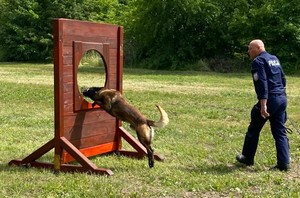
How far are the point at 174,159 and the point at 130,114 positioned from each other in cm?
116

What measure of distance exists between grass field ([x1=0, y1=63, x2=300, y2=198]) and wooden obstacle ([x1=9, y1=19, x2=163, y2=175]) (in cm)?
21

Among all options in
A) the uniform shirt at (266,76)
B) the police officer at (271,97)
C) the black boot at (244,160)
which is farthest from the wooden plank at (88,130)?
the uniform shirt at (266,76)

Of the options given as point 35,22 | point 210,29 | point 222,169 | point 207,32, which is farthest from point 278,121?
point 35,22

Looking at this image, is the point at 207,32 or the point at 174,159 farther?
the point at 207,32

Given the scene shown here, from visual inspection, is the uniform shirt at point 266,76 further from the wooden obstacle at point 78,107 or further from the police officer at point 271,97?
the wooden obstacle at point 78,107

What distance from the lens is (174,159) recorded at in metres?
7.43

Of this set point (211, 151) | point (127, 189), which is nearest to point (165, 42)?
point (211, 151)

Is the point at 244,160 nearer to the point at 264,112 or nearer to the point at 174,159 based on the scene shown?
the point at 264,112

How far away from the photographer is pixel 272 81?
263 inches

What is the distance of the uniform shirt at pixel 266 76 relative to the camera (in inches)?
255

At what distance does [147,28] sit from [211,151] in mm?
22812

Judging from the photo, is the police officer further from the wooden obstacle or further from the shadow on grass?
the wooden obstacle

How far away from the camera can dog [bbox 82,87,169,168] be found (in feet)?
22.1

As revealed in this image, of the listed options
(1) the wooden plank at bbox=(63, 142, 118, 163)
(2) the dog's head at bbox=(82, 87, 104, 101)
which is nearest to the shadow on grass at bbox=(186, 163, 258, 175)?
(1) the wooden plank at bbox=(63, 142, 118, 163)
